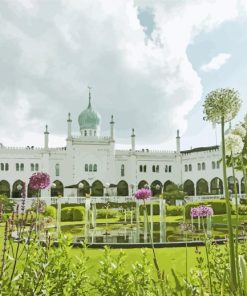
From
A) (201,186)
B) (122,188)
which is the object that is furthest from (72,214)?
(201,186)

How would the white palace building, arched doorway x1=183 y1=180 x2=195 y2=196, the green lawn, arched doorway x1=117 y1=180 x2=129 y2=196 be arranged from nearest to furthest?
the green lawn → the white palace building → arched doorway x1=117 y1=180 x2=129 y2=196 → arched doorway x1=183 y1=180 x2=195 y2=196

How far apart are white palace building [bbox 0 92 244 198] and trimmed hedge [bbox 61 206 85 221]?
1789 cm

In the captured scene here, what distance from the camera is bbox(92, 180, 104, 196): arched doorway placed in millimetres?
43737

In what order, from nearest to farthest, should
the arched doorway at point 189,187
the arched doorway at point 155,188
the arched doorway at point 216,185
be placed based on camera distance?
the arched doorway at point 216,185 → the arched doorway at point 155,188 → the arched doorway at point 189,187

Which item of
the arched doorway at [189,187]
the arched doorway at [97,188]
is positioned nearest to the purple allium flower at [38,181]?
the arched doorway at [97,188]

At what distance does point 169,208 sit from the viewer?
28172mm

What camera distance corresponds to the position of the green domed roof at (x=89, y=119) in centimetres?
4728

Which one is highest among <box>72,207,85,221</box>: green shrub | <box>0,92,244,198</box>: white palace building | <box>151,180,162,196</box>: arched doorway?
<box>0,92,244,198</box>: white palace building

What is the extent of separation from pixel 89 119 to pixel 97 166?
6024 millimetres

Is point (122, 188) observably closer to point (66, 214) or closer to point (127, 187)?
point (127, 187)

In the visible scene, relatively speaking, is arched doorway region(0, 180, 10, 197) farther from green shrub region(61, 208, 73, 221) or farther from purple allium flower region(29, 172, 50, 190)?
purple allium flower region(29, 172, 50, 190)

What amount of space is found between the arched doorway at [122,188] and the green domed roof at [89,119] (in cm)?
778

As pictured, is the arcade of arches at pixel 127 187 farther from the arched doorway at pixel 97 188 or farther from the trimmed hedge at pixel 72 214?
the trimmed hedge at pixel 72 214

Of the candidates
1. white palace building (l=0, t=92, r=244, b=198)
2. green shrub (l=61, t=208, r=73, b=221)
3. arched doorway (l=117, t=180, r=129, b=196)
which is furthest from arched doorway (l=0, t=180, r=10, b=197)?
green shrub (l=61, t=208, r=73, b=221)
